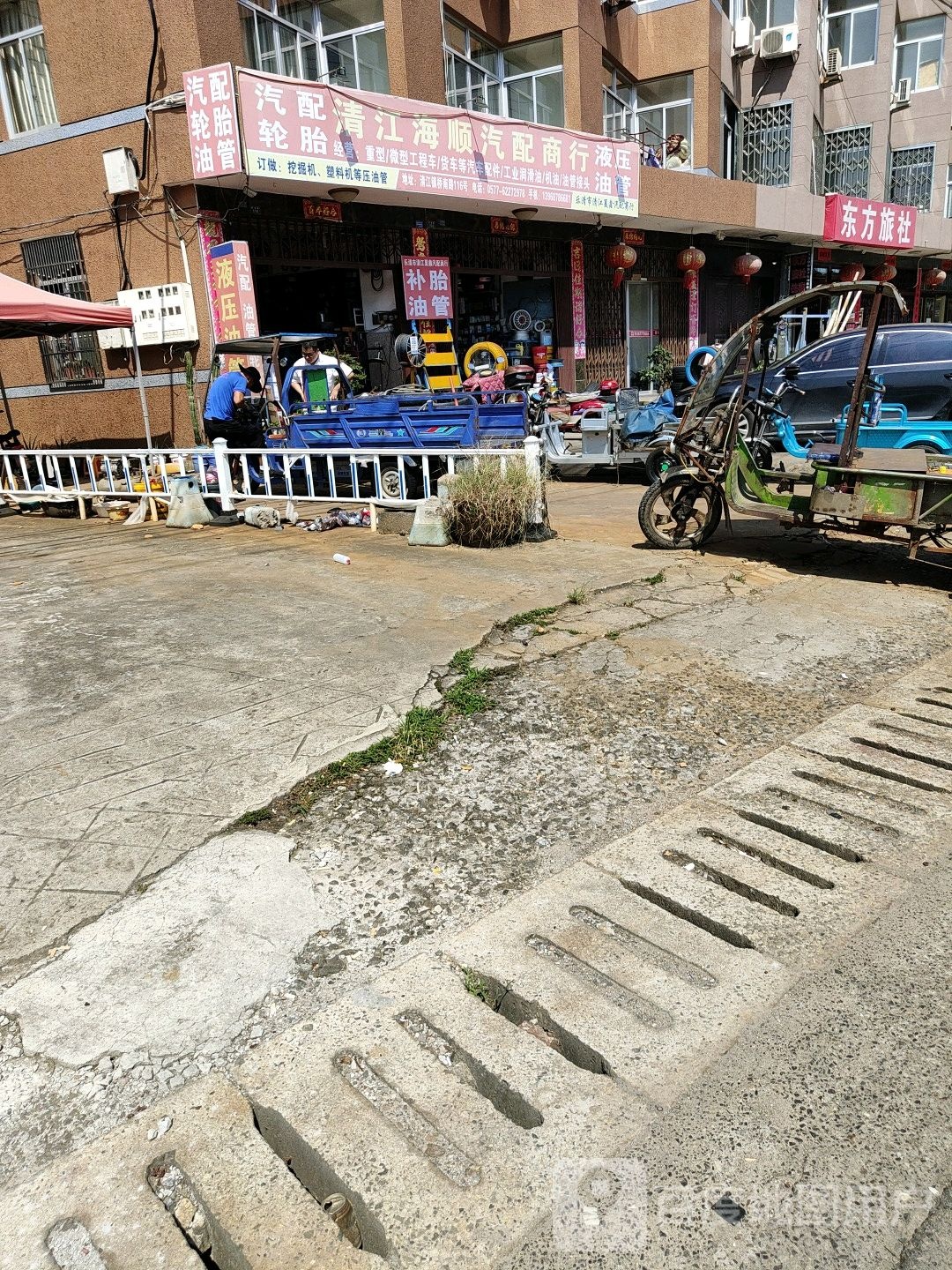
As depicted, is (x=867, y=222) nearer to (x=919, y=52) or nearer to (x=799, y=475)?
(x=919, y=52)

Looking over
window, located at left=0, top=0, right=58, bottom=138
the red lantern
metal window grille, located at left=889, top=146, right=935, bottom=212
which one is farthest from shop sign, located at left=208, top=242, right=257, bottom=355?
metal window grille, located at left=889, top=146, right=935, bottom=212

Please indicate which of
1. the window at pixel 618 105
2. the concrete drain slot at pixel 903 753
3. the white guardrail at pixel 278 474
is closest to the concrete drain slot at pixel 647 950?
the concrete drain slot at pixel 903 753

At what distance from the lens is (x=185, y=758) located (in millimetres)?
3979

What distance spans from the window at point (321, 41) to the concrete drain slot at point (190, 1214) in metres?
13.9

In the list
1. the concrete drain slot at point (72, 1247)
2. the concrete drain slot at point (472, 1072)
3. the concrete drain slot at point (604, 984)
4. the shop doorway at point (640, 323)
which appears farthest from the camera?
the shop doorway at point (640, 323)

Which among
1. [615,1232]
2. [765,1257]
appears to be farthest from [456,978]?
[765,1257]

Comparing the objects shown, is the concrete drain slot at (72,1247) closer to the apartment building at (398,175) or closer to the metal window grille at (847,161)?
the apartment building at (398,175)

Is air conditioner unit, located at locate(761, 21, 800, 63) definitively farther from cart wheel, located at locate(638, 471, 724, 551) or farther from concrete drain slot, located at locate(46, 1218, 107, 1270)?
concrete drain slot, located at locate(46, 1218, 107, 1270)

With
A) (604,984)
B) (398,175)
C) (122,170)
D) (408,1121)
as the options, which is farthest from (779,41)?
(408,1121)

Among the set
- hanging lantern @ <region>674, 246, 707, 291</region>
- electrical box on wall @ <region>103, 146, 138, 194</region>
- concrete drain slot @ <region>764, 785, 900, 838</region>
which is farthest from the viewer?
hanging lantern @ <region>674, 246, 707, 291</region>

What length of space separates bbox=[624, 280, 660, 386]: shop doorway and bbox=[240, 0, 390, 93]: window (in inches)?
291

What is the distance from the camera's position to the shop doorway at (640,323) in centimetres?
1934

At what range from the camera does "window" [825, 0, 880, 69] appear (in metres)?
23.6

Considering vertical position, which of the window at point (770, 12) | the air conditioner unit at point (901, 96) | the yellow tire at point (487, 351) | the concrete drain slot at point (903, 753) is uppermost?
the window at point (770, 12)
